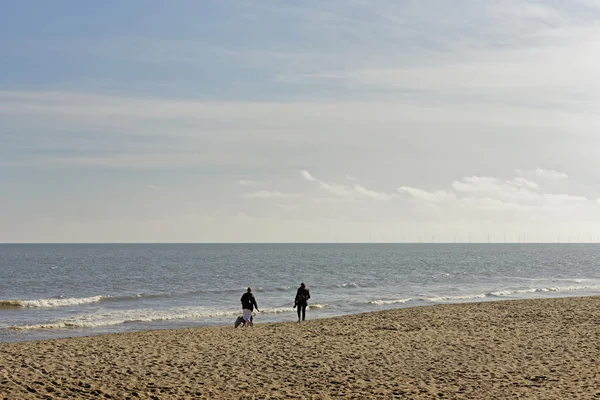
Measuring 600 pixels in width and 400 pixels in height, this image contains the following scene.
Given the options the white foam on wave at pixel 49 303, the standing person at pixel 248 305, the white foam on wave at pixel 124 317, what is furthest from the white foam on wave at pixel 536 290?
the white foam on wave at pixel 49 303

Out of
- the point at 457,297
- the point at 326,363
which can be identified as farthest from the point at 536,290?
the point at 326,363

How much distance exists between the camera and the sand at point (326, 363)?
12664 millimetres

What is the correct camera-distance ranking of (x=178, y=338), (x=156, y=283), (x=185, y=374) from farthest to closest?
(x=156, y=283) < (x=178, y=338) < (x=185, y=374)

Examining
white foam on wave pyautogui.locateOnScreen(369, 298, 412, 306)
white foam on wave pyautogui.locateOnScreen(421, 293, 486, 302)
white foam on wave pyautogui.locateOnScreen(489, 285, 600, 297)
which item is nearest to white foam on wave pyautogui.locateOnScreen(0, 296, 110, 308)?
white foam on wave pyautogui.locateOnScreen(369, 298, 412, 306)

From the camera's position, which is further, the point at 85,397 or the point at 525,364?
the point at 525,364

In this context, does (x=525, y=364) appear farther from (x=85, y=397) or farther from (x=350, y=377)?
(x=85, y=397)

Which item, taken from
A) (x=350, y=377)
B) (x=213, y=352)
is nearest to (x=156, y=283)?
(x=213, y=352)

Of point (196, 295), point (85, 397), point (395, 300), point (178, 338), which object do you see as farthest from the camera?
point (196, 295)

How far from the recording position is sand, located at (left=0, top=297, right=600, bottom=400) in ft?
41.5

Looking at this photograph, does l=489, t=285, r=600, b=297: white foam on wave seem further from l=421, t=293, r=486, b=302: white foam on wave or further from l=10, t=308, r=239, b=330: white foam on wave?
l=10, t=308, r=239, b=330: white foam on wave

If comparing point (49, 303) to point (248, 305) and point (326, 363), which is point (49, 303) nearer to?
point (248, 305)

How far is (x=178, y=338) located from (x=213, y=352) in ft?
11.9

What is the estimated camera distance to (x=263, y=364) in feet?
51.4

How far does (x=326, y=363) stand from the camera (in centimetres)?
1573
